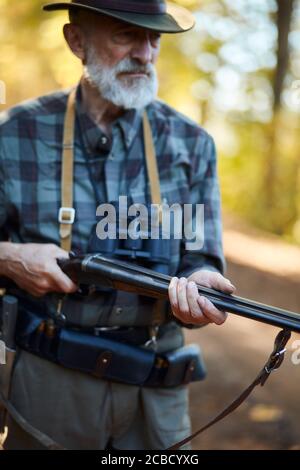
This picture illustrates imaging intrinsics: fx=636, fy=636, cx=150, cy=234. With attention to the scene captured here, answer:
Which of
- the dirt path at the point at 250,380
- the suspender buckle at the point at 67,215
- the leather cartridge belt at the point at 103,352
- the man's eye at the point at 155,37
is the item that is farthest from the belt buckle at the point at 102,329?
the dirt path at the point at 250,380

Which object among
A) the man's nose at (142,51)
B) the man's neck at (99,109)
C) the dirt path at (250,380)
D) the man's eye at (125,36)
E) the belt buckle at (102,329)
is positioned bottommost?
the dirt path at (250,380)

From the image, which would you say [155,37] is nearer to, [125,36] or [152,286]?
[125,36]

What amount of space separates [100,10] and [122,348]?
1.44m

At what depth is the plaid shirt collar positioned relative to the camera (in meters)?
2.85

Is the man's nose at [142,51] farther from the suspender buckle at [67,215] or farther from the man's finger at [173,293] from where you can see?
the man's finger at [173,293]

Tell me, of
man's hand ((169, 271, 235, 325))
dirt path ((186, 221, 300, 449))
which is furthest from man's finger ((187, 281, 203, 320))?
dirt path ((186, 221, 300, 449))

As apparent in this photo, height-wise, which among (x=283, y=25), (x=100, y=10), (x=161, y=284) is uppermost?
(x=283, y=25)

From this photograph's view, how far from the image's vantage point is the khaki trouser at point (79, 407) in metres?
2.84

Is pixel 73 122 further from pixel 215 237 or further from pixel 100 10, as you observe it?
pixel 215 237

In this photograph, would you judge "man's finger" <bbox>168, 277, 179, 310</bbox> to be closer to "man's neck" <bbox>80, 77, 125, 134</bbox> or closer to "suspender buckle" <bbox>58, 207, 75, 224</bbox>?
"suspender buckle" <bbox>58, 207, 75, 224</bbox>

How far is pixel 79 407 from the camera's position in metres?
2.84

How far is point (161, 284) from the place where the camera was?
231cm

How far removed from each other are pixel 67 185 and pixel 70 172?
0.06 m
